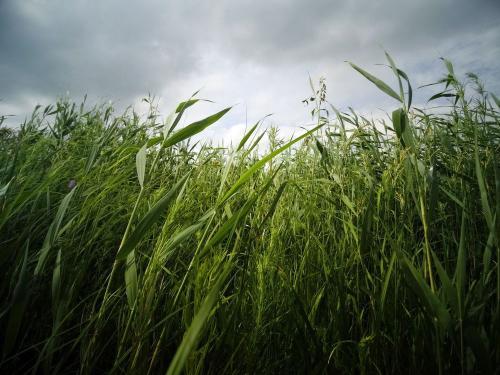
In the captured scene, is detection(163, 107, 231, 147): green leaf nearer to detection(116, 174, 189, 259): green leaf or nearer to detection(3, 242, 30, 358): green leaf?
detection(116, 174, 189, 259): green leaf

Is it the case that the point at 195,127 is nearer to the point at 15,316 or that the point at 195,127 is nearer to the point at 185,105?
the point at 185,105

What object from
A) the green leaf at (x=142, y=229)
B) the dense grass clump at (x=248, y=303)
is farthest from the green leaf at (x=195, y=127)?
the green leaf at (x=142, y=229)

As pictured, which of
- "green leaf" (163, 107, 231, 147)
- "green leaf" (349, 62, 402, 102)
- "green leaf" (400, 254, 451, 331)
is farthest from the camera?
"green leaf" (349, 62, 402, 102)

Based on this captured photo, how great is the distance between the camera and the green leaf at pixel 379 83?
1.05m

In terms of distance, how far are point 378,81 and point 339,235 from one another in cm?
70

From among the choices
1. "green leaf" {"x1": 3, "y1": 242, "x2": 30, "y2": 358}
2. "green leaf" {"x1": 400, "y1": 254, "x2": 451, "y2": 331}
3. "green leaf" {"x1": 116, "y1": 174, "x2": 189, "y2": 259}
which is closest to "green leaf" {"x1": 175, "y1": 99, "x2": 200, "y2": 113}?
"green leaf" {"x1": 116, "y1": 174, "x2": 189, "y2": 259}

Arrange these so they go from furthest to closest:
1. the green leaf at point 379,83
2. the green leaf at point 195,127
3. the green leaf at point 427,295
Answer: the green leaf at point 379,83 < the green leaf at point 195,127 < the green leaf at point 427,295

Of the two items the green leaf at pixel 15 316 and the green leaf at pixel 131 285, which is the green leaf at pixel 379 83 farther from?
the green leaf at pixel 15 316

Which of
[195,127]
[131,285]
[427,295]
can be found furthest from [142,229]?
[427,295]

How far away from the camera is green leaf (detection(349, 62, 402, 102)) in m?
1.05

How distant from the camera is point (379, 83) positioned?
1.09 m

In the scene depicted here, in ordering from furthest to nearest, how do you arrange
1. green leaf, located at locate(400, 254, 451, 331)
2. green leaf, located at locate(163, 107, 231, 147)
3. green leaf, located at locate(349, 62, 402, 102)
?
green leaf, located at locate(349, 62, 402, 102) → green leaf, located at locate(163, 107, 231, 147) → green leaf, located at locate(400, 254, 451, 331)

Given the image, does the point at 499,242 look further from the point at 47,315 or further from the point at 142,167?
the point at 47,315

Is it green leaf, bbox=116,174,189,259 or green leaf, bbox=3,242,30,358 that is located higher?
green leaf, bbox=116,174,189,259
